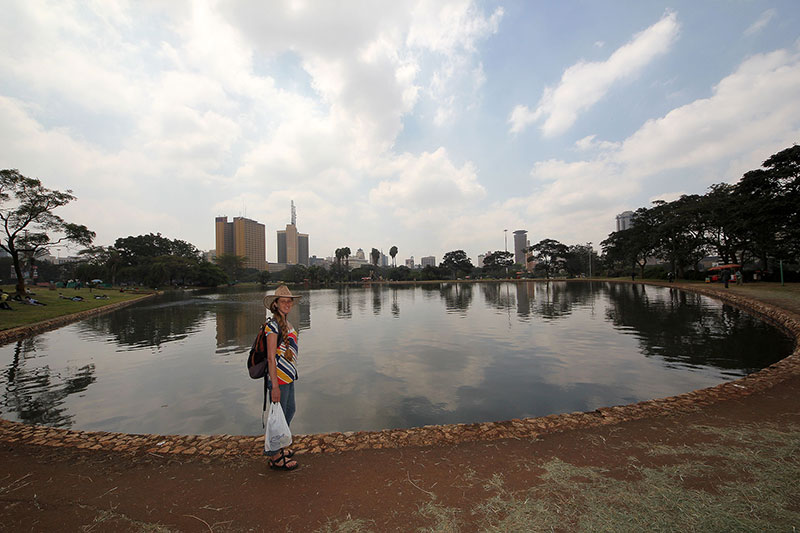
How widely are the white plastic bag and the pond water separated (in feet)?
6.93

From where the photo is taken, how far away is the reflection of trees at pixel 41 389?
569 cm

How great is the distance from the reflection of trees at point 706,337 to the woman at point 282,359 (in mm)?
8937

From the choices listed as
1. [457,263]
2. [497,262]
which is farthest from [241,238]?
[497,262]

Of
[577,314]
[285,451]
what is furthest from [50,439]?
[577,314]

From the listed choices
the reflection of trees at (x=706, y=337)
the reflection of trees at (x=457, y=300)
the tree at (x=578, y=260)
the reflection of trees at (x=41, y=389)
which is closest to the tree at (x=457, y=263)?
the tree at (x=578, y=260)

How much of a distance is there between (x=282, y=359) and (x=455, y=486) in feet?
6.46

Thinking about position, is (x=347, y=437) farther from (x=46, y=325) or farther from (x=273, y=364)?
(x=46, y=325)

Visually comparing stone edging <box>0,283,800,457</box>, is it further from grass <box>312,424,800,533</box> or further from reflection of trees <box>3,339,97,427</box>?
reflection of trees <box>3,339,97,427</box>

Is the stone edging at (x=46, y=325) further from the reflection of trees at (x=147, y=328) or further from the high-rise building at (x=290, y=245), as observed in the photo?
the high-rise building at (x=290, y=245)

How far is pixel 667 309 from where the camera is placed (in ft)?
55.4

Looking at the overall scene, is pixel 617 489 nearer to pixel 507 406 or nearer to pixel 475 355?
pixel 507 406

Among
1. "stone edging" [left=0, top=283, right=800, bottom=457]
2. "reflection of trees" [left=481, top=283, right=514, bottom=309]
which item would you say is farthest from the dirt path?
"reflection of trees" [left=481, top=283, right=514, bottom=309]

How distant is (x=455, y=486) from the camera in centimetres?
291

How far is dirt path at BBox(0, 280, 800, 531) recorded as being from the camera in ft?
8.04
